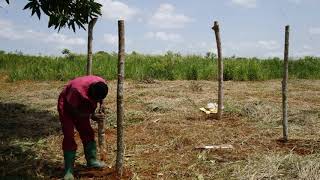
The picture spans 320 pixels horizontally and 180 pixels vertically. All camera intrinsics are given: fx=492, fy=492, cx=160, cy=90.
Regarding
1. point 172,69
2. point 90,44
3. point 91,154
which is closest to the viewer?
point 91,154

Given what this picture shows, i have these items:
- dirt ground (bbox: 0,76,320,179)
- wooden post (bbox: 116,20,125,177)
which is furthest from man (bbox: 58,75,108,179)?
dirt ground (bbox: 0,76,320,179)

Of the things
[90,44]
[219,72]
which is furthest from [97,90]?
[219,72]

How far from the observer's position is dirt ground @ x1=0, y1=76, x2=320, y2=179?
549cm

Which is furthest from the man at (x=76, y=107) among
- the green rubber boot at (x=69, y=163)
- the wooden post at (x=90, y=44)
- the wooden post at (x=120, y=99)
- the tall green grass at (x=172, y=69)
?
the tall green grass at (x=172, y=69)

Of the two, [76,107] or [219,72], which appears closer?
[76,107]

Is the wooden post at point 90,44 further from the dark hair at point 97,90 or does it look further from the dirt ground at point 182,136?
the dark hair at point 97,90

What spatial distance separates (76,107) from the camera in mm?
5207

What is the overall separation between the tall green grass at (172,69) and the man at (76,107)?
878 centimetres

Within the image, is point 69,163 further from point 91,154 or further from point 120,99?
point 120,99

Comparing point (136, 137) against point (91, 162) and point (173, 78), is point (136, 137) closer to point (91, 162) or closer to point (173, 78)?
point (91, 162)

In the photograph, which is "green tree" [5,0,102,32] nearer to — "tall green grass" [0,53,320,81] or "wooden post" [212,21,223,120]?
"wooden post" [212,21,223,120]

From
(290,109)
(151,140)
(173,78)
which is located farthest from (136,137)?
(173,78)

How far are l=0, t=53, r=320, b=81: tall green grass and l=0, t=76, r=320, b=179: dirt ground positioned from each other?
8.42 feet

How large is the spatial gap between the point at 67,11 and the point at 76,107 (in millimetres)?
2311
